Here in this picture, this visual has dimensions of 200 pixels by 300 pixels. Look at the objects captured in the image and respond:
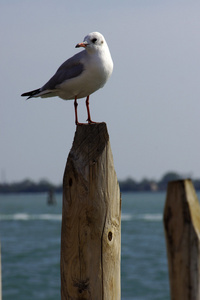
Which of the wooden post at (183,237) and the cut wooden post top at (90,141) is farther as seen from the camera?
the cut wooden post top at (90,141)

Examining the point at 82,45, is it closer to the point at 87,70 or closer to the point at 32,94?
the point at 87,70

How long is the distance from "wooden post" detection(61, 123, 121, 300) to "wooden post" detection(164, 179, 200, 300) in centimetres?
45

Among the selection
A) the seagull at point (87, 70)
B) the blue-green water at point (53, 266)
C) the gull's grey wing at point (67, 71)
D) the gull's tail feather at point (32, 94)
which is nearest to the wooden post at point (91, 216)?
the seagull at point (87, 70)

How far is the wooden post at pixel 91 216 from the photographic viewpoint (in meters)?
4.02

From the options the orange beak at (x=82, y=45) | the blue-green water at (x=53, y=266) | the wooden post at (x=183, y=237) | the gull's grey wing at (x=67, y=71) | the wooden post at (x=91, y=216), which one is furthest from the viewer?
the blue-green water at (x=53, y=266)

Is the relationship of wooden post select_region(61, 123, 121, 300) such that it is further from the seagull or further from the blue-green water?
the blue-green water

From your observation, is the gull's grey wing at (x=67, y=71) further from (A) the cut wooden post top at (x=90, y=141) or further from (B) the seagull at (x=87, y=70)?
(A) the cut wooden post top at (x=90, y=141)

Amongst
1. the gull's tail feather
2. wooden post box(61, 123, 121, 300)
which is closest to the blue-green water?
the gull's tail feather

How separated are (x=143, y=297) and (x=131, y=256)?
16101mm

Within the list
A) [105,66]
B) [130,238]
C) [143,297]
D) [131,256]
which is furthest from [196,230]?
[130,238]

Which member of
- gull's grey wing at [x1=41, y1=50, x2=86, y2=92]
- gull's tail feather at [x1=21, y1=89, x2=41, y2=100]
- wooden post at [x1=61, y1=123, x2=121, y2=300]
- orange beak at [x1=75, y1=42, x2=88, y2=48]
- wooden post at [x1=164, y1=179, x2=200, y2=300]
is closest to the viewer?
wooden post at [x1=164, y1=179, x2=200, y2=300]

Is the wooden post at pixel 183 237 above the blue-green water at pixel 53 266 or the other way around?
above

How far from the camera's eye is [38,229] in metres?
69.6

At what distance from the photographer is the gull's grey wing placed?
626 centimetres
